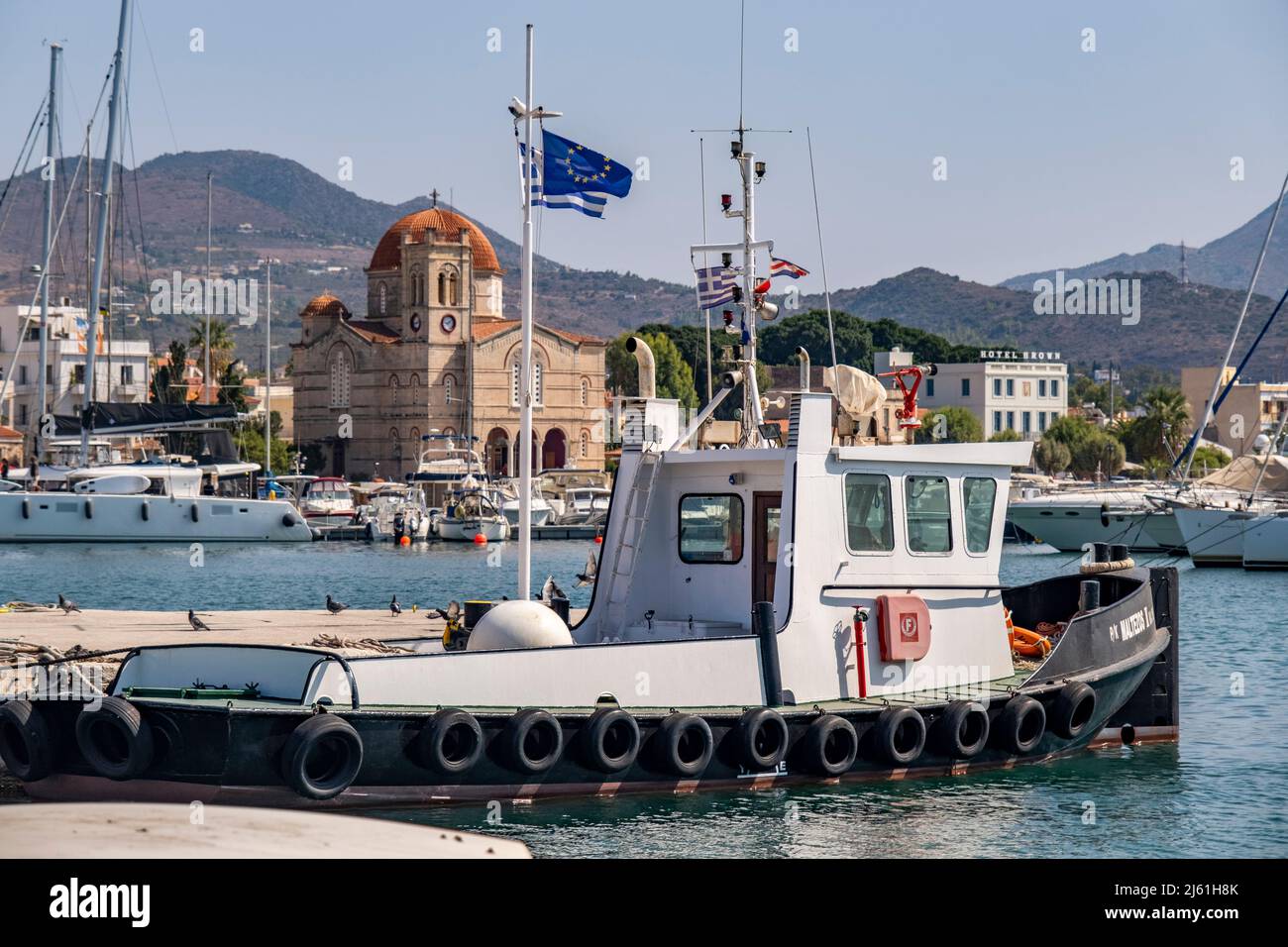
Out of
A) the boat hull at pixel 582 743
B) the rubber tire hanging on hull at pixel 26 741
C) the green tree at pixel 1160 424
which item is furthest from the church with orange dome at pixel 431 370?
the rubber tire hanging on hull at pixel 26 741

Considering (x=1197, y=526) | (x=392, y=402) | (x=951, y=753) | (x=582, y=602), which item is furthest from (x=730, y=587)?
(x=392, y=402)

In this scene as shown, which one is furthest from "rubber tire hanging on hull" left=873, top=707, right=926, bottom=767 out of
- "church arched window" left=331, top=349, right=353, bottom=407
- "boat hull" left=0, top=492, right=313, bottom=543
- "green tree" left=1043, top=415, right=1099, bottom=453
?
"church arched window" left=331, top=349, right=353, bottom=407

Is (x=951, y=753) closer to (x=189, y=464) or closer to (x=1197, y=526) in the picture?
(x=1197, y=526)

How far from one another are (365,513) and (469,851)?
7547 cm

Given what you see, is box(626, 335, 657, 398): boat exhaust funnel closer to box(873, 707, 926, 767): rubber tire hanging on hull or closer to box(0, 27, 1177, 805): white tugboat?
box(0, 27, 1177, 805): white tugboat

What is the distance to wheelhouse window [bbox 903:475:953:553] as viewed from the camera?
14.0 meters

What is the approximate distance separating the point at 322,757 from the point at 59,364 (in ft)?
295

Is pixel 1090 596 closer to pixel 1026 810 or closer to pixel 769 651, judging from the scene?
pixel 1026 810

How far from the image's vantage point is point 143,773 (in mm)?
10672

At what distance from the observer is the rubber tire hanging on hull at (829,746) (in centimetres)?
1277

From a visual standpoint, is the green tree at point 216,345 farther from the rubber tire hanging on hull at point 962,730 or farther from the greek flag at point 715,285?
the rubber tire hanging on hull at point 962,730

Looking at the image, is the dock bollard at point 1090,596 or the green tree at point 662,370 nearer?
the dock bollard at point 1090,596

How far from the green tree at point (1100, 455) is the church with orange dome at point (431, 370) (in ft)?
114

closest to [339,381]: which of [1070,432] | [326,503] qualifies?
[326,503]
